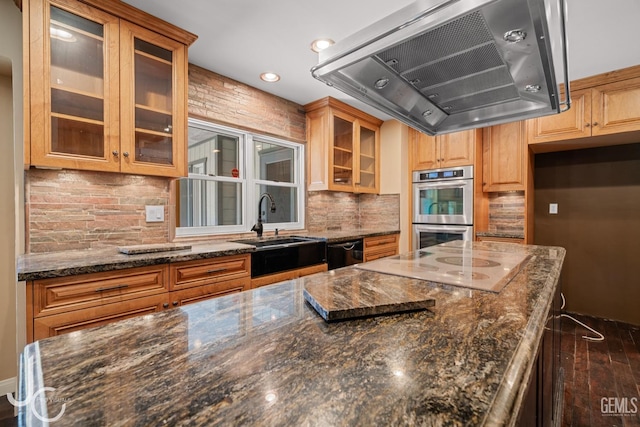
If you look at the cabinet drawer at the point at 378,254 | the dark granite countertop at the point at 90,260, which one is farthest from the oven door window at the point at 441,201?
the dark granite countertop at the point at 90,260

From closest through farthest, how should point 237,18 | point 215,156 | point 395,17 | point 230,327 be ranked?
1. point 230,327
2. point 395,17
3. point 237,18
4. point 215,156

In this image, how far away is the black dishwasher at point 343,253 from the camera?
2.90 metres

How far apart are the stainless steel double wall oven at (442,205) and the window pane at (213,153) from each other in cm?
228

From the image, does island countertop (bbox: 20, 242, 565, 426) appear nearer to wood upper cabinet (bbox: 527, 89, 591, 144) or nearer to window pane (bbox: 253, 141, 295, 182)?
window pane (bbox: 253, 141, 295, 182)

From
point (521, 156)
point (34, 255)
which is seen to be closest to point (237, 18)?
point (34, 255)

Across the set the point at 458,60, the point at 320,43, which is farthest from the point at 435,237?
the point at 458,60

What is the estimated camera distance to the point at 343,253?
306cm

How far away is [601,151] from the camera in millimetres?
3242

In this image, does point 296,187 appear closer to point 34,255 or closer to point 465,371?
point 34,255

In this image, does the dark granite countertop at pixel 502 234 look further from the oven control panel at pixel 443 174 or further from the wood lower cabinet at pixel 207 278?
the wood lower cabinet at pixel 207 278

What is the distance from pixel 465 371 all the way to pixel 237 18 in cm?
229

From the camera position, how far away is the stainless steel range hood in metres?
0.84

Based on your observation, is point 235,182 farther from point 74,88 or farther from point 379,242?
point 379,242

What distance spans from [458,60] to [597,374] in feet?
8.32
